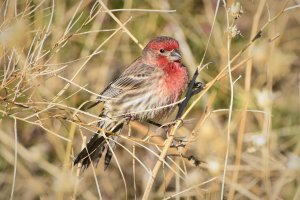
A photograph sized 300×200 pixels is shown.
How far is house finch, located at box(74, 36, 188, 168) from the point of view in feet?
20.2

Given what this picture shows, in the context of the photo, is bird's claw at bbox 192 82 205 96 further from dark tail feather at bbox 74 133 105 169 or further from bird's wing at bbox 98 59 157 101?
bird's wing at bbox 98 59 157 101

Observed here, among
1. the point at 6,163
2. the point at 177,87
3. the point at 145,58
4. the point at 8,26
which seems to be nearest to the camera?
the point at 8,26

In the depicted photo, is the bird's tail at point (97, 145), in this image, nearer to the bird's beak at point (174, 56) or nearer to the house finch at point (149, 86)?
the house finch at point (149, 86)

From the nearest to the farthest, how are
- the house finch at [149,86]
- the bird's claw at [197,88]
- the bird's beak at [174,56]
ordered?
1. the bird's claw at [197,88]
2. the house finch at [149,86]
3. the bird's beak at [174,56]

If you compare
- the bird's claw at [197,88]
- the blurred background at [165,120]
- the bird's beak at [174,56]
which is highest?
the bird's beak at [174,56]

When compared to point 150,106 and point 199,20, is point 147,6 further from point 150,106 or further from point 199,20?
point 150,106

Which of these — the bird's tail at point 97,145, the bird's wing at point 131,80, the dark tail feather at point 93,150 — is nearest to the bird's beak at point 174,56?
the bird's wing at point 131,80

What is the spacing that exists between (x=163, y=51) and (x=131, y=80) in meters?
0.49

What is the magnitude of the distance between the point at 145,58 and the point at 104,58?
151 centimetres

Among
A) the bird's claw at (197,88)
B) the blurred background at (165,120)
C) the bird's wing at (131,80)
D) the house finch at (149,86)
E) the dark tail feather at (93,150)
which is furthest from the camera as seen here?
the blurred background at (165,120)

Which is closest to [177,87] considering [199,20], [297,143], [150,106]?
[150,106]

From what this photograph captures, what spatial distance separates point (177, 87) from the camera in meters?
6.23

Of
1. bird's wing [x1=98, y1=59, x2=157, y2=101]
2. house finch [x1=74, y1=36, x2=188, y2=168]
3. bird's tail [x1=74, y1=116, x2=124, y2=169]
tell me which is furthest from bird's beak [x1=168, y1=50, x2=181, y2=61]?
bird's tail [x1=74, y1=116, x2=124, y2=169]

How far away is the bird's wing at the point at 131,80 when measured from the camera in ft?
21.7
